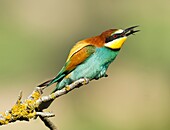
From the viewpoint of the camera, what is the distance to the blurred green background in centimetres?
496

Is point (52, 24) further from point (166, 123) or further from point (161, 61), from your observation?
point (166, 123)

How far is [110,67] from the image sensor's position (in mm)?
5551

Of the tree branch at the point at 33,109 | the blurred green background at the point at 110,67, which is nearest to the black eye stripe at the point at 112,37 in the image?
→ the tree branch at the point at 33,109

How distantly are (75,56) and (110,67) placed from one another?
333cm

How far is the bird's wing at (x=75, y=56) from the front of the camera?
2203 mm

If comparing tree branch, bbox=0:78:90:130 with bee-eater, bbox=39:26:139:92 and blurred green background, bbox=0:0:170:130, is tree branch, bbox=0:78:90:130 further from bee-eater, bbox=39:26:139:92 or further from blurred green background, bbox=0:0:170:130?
blurred green background, bbox=0:0:170:130

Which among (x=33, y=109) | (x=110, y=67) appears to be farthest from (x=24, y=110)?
(x=110, y=67)

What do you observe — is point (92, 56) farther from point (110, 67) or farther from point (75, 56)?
point (110, 67)

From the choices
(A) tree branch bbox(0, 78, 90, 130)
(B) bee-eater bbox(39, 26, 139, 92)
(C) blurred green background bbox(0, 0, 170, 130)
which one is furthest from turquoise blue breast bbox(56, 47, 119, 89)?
(C) blurred green background bbox(0, 0, 170, 130)

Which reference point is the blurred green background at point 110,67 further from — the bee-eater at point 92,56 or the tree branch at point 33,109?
the tree branch at point 33,109

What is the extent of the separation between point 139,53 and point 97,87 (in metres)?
0.65

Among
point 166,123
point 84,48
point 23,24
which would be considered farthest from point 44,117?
point 23,24

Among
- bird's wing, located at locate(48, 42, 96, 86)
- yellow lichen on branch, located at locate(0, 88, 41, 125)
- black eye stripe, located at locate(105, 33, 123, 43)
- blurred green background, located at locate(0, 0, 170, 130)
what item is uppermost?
black eye stripe, located at locate(105, 33, 123, 43)

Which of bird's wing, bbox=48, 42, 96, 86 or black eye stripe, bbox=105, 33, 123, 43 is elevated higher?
black eye stripe, bbox=105, 33, 123, 43
